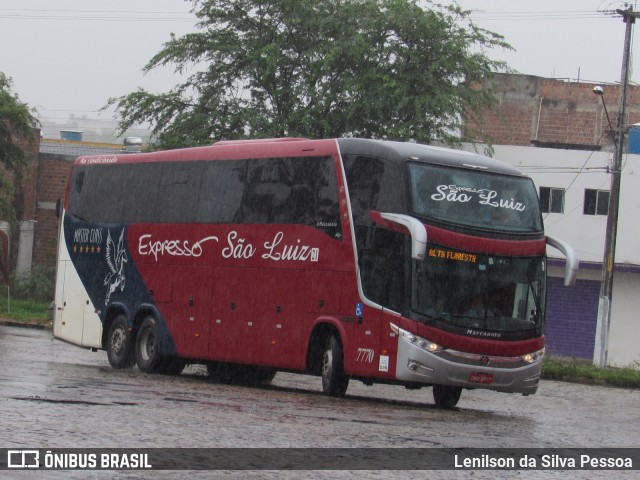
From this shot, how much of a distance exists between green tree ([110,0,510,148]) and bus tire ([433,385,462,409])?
23.9m

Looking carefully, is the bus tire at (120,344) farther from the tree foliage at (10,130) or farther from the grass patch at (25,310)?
the tree foliage at (10,130)

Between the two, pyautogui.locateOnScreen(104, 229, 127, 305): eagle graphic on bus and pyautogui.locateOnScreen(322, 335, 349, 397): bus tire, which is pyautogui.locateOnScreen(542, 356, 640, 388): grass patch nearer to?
pyautogui.locateOnScreen(104, 229, 127, 305): eagle graphic on bus

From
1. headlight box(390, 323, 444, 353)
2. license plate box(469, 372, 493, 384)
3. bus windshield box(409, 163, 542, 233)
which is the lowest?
license plate box(469, 372, 493, 384)

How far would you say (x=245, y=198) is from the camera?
71.9ft

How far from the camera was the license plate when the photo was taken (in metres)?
18.8

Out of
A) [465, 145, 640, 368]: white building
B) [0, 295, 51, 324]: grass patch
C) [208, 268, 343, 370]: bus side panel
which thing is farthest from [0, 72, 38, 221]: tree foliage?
[208, 268, 343, 370]: bus side panel

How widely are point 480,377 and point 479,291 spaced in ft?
4.09

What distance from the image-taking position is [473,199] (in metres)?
19.3

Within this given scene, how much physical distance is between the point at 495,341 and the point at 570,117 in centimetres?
3757

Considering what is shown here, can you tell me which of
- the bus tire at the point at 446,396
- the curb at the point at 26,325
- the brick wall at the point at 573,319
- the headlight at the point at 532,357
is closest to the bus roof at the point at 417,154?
the headlight at the point at 532,357

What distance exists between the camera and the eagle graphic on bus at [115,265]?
81.0 ft

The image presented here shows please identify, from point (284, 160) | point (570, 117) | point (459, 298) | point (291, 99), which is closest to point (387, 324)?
point (459, 298)

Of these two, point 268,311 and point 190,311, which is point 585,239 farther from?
point 268,311

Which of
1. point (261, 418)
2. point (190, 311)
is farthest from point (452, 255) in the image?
point (190, 311)
